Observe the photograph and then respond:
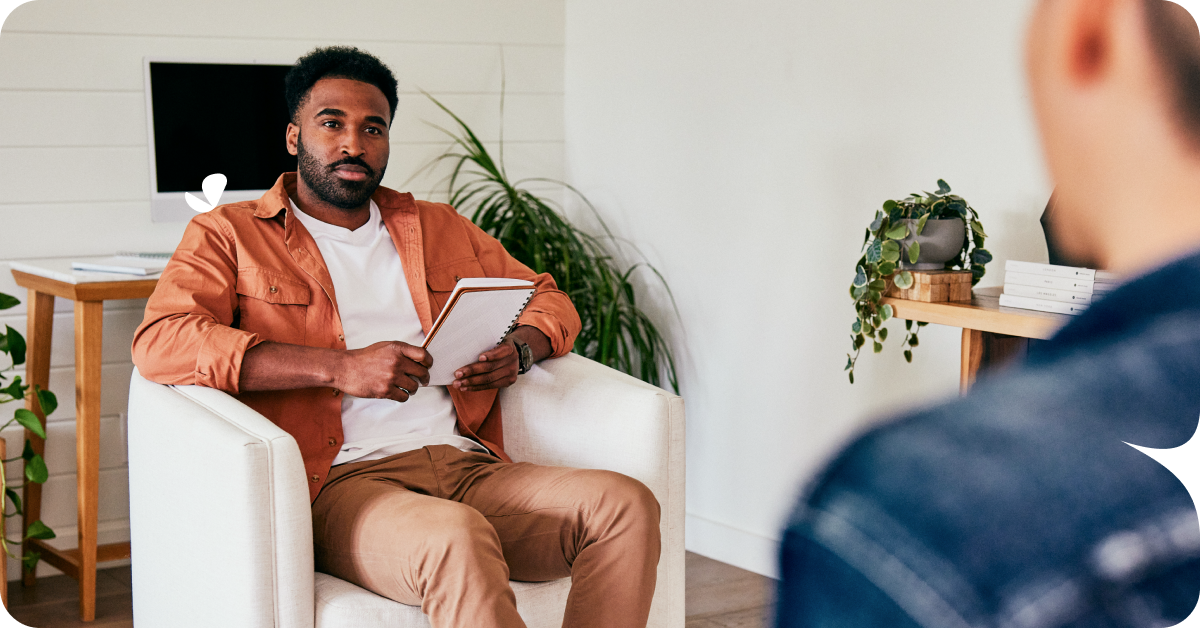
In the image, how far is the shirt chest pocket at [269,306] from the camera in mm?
1695

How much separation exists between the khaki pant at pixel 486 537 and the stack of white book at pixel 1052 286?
69 cm

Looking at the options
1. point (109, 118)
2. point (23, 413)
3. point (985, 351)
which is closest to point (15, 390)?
point (23, 413)

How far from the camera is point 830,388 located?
7.80ft

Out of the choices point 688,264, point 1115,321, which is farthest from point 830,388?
point 1115,321

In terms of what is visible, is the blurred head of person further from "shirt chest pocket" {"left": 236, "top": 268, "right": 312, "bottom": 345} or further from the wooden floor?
"shirt chest pocket" {"left": 236, "top": 268, "right": 312, "bottom": 345}

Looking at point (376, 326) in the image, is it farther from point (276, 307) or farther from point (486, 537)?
point (486, 537)

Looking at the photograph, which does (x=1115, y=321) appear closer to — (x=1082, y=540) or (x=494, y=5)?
(x=1082, y=540)

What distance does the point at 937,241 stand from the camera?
1780 millimetres

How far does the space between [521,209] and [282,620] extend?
1575mm

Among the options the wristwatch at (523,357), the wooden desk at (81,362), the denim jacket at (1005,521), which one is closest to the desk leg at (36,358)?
the wooden desk at (81,362)

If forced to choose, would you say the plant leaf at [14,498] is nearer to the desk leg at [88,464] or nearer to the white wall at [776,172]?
the desk leg at [88,464]

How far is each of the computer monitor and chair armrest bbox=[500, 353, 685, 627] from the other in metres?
1.17

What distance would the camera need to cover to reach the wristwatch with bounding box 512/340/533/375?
180 cm

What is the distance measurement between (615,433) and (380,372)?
0.40m
